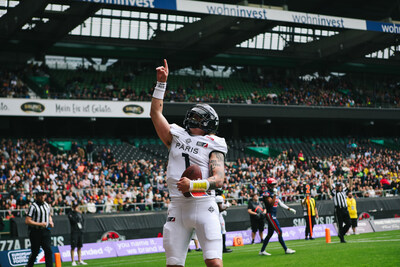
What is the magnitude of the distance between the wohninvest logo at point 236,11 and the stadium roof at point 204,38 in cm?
98

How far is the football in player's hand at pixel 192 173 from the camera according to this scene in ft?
17.5

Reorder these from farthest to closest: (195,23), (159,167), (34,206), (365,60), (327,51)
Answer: (365,60)
(327,51)
(195,23)
(159,167)
(34,206)

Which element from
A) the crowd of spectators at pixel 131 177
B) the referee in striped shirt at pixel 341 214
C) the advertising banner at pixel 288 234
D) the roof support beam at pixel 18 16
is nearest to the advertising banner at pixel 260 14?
the roof support beam at pixel 18 16

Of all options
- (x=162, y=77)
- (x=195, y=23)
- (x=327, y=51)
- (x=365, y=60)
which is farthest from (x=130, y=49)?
(x=162, y=77)

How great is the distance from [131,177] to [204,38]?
13341 mm

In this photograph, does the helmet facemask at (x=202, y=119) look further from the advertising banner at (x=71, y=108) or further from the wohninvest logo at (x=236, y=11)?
the wohninvest logo at (x=236, y=11)

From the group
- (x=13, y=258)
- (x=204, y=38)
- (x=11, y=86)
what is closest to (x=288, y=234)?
(x=13, y=258)

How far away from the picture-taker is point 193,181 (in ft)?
17.1

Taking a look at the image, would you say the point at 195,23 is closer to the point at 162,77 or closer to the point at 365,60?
the point at 365,60

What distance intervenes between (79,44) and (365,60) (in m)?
24.1

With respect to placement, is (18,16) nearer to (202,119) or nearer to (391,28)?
(391,28)

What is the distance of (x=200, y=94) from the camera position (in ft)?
135

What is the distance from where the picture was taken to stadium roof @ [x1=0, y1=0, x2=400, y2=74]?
32531 millimetres

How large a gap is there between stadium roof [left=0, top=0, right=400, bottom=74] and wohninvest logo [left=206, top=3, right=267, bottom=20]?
98 centimetres
